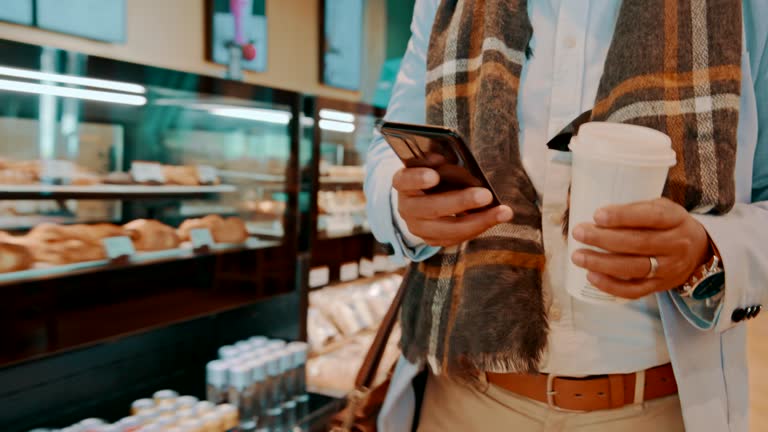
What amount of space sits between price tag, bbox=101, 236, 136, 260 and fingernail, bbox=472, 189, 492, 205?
4.90 ft

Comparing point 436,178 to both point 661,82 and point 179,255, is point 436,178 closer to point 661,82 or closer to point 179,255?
Result: point 661,82

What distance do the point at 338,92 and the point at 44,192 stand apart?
7.41 feet

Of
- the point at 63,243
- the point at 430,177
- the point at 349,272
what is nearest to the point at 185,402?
the point at 63,243

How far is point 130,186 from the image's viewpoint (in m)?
1.95

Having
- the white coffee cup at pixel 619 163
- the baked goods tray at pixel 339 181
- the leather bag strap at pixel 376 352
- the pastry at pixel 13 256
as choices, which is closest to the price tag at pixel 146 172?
the pastry at pixel 13 256

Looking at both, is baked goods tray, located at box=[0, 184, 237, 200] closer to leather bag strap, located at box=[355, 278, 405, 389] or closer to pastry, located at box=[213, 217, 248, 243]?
pastry, located at box=[213, 217, 248, 243]

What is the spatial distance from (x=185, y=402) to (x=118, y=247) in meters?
0.59

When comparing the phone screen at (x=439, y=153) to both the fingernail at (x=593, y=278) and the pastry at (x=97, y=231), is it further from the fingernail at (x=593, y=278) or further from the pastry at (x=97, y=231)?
the pastry at (x=97, y=231)

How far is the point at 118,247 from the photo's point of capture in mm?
1883

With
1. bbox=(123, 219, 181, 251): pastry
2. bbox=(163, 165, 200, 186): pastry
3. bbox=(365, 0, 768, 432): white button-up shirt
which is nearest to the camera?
bbox=(365, 0, 768, 432): white button-up shirt

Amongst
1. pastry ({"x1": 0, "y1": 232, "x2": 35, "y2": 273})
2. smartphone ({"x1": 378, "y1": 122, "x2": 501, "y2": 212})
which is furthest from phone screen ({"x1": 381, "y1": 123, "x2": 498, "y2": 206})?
pastry ({"x1": 0, "y1": 232, "x2": 35, "y2": 273})

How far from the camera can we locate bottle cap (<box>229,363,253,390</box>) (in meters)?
2.16

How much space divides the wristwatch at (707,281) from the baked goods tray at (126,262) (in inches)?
61.7

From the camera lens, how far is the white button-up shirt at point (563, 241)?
2.71 ft
